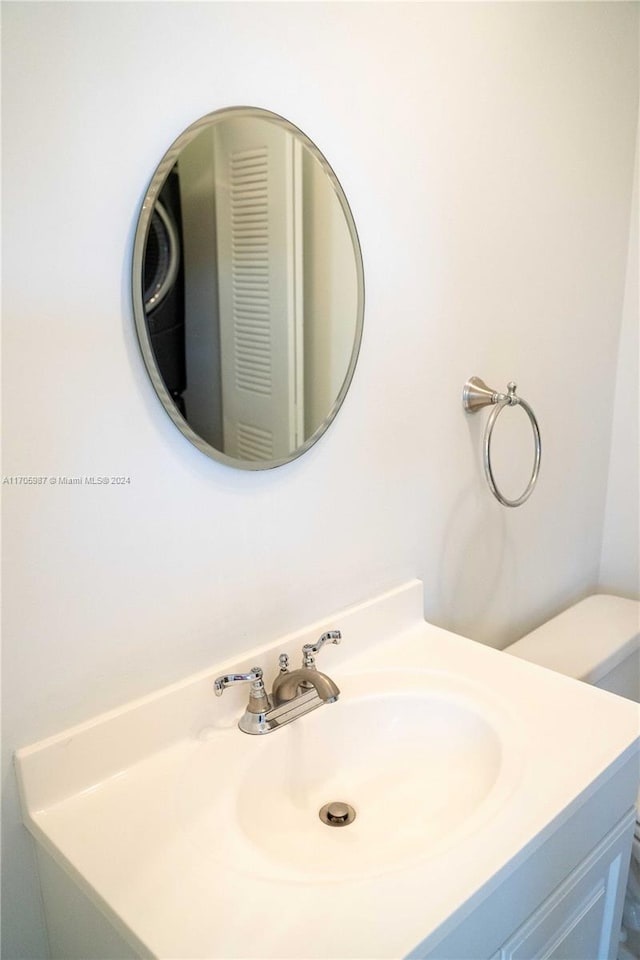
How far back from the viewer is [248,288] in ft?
3.37

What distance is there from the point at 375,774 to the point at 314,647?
0.23 m

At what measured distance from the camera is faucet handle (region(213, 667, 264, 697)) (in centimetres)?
103

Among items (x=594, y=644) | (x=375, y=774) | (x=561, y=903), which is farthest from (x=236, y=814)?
(x=594, y=644)

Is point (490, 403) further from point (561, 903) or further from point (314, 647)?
point (561, 903)

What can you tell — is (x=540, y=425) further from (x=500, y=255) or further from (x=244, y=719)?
(x=244, y=719)

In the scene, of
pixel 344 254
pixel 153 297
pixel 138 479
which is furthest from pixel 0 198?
pixel 344 254

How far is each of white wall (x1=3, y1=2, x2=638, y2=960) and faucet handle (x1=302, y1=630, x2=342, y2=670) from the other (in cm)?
7

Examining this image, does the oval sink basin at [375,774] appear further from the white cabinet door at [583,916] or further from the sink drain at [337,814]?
the white cabinet door at [583,916]

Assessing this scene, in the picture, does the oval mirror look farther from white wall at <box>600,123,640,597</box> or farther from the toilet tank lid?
white wall at <box>600,123,640,597</box>

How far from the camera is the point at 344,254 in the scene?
1.14 meters

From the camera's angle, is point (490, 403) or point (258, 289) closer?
point (258, 289)

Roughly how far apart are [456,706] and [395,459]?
443 millimetres

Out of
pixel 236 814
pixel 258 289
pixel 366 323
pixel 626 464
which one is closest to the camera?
pixel 236 814

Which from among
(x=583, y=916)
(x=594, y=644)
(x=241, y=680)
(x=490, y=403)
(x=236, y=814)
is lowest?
(x=583, y=916)
